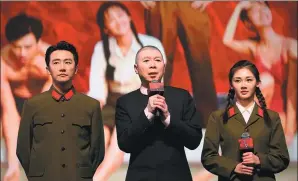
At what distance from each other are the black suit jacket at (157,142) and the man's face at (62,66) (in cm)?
33

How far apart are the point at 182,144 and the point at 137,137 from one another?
230 millimetres

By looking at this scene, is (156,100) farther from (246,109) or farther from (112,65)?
(112,65)

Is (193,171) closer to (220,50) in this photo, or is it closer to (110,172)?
(110,172)

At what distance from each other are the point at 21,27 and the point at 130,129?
2479 mm

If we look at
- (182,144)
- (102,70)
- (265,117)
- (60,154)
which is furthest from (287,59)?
(60,154)

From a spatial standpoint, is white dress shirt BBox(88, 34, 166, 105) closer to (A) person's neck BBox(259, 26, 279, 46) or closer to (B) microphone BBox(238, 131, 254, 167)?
(A) person's neck BBox(259, 26, 279, 46)

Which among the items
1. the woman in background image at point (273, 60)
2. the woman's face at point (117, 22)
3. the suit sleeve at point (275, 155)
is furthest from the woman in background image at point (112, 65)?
the suit sleeve at point (275, 155)

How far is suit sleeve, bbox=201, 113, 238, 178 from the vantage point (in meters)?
2.86

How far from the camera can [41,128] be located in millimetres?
2818

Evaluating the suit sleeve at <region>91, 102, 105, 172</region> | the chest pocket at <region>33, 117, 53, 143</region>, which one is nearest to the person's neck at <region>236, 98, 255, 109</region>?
the suit sleeve at <region>91, 102, 105, 172</region>

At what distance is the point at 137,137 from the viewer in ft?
8.86

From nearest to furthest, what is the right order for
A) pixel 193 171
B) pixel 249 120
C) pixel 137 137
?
pixel 137 137, pixel 249 120, pixel 193 171

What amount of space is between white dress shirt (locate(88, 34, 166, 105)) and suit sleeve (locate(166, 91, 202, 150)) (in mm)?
1976

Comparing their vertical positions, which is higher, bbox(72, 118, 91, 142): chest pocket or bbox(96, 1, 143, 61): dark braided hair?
bbox(96, 1, 143, 61): dark braided hair
